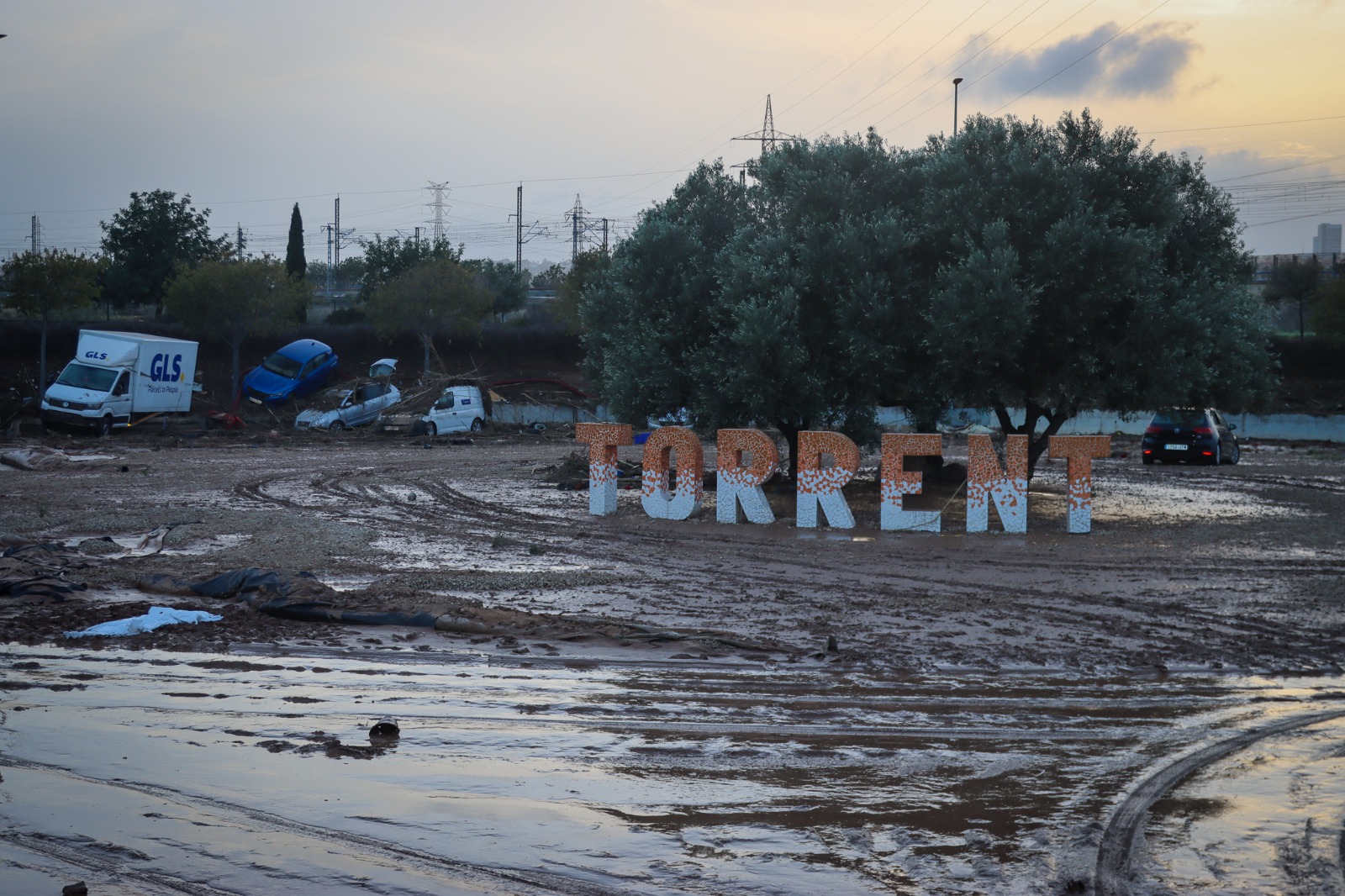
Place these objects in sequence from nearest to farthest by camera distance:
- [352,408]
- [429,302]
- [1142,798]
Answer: [1142,798] → [352,408] → [429,302]

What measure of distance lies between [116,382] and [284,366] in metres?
7.57

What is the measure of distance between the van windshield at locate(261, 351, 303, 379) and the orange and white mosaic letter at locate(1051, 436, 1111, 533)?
31585 millimetres

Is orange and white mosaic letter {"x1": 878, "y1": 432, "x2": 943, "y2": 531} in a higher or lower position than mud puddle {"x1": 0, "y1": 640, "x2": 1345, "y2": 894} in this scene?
higher

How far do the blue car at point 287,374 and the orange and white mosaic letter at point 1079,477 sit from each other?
103ft

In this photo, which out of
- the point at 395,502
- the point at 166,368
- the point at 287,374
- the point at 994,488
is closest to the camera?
the point at 994,488

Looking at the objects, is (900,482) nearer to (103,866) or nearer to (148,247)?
(103,866)

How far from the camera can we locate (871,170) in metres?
19.9

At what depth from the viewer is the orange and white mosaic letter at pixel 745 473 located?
18141 millimetres

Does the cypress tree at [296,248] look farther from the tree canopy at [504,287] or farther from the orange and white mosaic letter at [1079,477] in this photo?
the orange and white mosaic letter at [1079,477]

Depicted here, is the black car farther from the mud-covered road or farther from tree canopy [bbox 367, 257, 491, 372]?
tree canopy [bbox 367, 257, 491, 372]

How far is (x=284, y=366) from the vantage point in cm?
4231

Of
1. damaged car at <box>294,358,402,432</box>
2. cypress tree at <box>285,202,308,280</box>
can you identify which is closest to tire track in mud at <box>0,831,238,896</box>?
damaged car at <box>294,358,402,432</box>

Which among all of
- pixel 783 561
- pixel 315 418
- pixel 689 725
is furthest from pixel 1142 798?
pixel 315 418

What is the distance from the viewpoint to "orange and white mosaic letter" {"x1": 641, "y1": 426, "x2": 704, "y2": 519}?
18.7 meters
